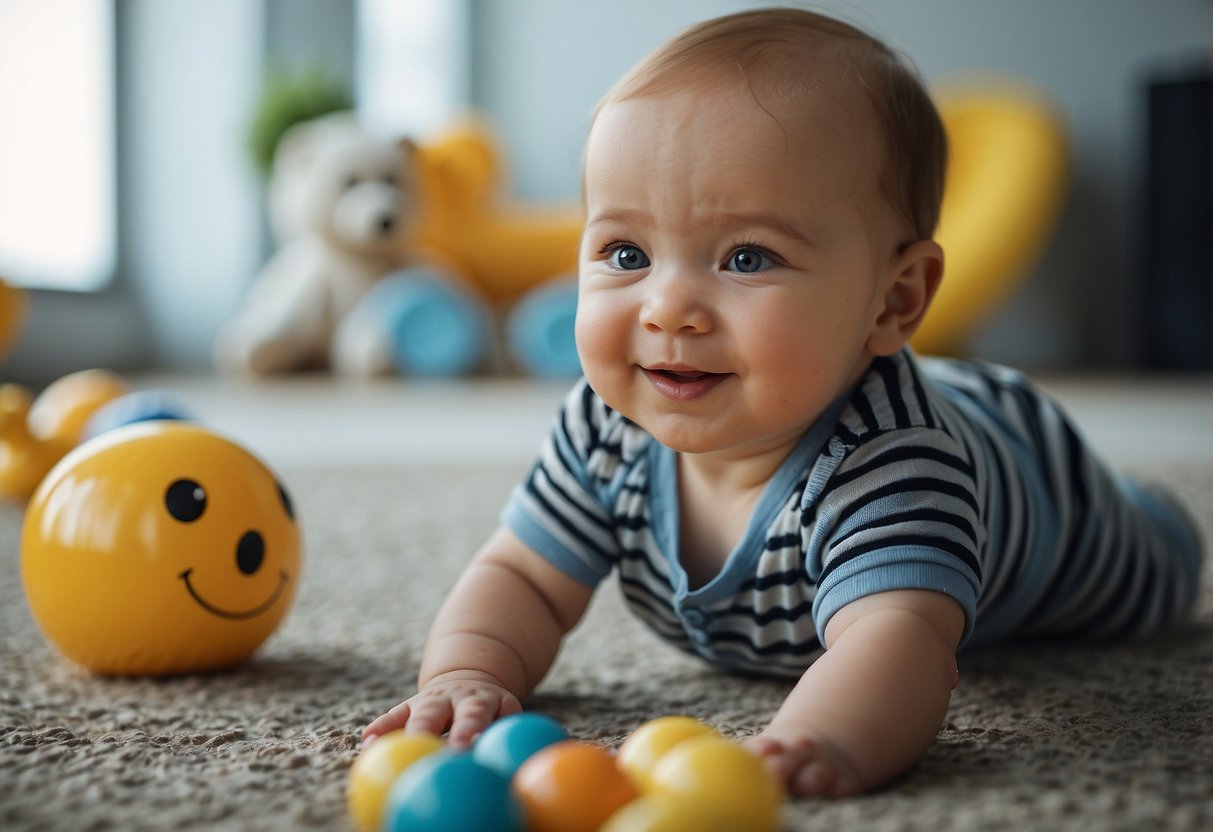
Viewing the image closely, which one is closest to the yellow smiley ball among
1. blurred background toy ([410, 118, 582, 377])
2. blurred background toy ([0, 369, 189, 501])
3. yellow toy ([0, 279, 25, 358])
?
blurred background toy ([0, 369, 189, 501])

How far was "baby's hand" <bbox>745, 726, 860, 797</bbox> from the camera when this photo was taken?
1.65 feet

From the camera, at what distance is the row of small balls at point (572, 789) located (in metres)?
0.42

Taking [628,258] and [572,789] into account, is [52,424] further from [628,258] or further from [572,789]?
[572,789]

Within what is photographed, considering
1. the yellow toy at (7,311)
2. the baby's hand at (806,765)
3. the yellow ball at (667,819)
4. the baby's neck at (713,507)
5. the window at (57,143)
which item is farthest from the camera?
the window at (57,143)

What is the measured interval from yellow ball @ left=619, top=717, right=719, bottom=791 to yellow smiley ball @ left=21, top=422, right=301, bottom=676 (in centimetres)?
33

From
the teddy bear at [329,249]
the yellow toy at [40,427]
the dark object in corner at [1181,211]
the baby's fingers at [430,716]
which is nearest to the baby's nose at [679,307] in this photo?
the baby's fingers at [430,716]

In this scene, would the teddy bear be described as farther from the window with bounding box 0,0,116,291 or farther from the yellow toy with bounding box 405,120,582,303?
the window with bounding box 0,0,116,291

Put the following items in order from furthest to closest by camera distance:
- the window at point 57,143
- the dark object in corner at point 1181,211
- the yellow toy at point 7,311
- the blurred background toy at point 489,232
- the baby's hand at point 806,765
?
1. the dark object in corner at point 1181,211
2. the blurred background toy at point 489,232
3. the window at point 57,143
4. the yellow toy at point 7,311
5. the baby's hand at point 806,765

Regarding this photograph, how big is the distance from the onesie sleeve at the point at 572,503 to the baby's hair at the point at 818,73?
210mm

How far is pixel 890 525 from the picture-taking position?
62cm

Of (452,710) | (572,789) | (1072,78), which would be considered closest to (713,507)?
(452,710)

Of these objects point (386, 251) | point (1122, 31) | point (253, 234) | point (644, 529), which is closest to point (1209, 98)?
point (1122, 31)

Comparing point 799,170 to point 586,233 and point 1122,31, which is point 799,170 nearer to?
point 586,233

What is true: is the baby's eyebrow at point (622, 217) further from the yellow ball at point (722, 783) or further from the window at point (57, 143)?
the window at point (57, 143)
